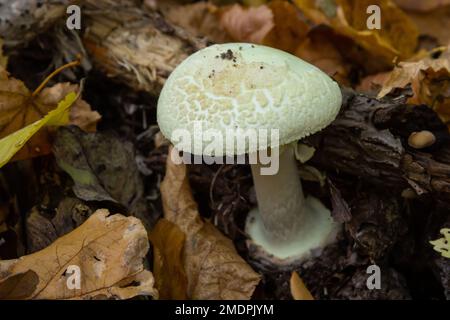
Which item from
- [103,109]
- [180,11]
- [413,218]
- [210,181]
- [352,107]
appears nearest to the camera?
[352,107]

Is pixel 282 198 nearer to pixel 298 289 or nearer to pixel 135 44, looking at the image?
pixel 298 289

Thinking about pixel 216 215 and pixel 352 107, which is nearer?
pixel 352 107

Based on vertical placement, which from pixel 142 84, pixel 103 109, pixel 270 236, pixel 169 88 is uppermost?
pixel 169 88

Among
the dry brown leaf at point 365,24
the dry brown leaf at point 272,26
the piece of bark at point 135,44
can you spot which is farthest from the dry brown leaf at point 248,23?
the piece of bark at point 135,44

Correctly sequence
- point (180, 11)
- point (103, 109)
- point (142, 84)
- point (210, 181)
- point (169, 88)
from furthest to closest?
point (180, 11)
point (103, 109)
point (142, 84)
point (210, 181)
point (169, 88)

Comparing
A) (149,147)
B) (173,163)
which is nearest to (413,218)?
(173,163)

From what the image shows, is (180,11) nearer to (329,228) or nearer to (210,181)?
(210,181)

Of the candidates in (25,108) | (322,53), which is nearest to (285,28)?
(322,53)
